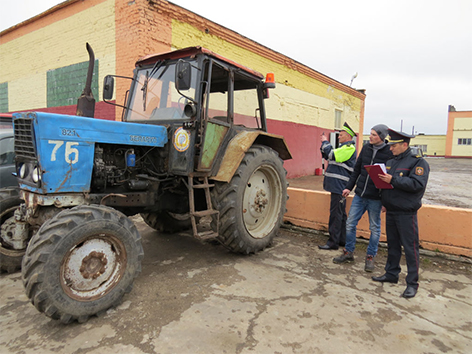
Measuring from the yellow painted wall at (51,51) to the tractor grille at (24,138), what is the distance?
16.1 feet

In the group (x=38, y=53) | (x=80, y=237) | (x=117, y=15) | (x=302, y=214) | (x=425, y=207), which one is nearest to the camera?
(x=80, y=237)

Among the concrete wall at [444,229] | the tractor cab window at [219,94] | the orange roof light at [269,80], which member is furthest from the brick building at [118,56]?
the concrete wall at [444,229]

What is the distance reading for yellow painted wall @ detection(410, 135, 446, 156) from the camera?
46750mm

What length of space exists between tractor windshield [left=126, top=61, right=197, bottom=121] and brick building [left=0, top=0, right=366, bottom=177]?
2.83m

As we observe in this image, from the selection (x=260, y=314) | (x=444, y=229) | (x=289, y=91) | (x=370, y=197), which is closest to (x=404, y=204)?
(x=370, y=197)

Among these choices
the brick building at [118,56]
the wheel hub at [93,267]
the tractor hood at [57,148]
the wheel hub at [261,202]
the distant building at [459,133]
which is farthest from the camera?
the distant building at [459,133]

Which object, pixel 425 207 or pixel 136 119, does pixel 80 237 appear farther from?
pixel 425 207

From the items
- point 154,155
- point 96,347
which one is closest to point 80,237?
point 96,347

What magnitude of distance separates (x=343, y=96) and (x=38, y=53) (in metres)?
12.8

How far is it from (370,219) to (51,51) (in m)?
9.40

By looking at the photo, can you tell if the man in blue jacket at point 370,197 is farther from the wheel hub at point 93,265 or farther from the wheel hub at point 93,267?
the wheel hub at point 93,265

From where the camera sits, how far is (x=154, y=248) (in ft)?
14.4

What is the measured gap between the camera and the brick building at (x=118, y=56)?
6.98 metres

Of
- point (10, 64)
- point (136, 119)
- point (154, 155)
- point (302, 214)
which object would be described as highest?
point (10, 64)
